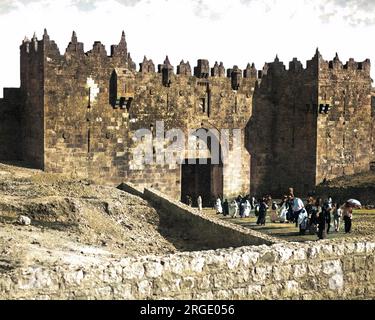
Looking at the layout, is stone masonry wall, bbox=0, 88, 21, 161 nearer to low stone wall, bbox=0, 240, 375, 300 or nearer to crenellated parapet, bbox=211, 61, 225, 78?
crenellated parapet, bbox=211, 61, 225, 78

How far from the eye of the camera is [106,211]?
20297 millimetres

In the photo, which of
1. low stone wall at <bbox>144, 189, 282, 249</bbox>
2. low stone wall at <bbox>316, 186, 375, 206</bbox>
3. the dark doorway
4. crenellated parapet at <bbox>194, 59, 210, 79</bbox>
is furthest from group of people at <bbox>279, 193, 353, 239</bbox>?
crenellated parapet at <bbox>194, 59, 210, 79</bbox>

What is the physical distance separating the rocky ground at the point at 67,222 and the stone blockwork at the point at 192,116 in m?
2.38

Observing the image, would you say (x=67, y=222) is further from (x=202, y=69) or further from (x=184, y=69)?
(x=202, y=69)

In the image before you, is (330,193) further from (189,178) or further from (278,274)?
(278,274)

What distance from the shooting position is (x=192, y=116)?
28891 mm

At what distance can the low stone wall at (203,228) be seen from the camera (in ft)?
51.1

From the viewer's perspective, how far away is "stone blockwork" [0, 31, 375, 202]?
84.3ft

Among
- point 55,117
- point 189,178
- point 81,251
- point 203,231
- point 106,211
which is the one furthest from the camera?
point 189,178

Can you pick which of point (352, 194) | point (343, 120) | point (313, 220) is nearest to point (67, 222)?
point (313, 220)

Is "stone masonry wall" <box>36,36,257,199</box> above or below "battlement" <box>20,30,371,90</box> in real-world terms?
below

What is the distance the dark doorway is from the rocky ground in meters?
7.05
